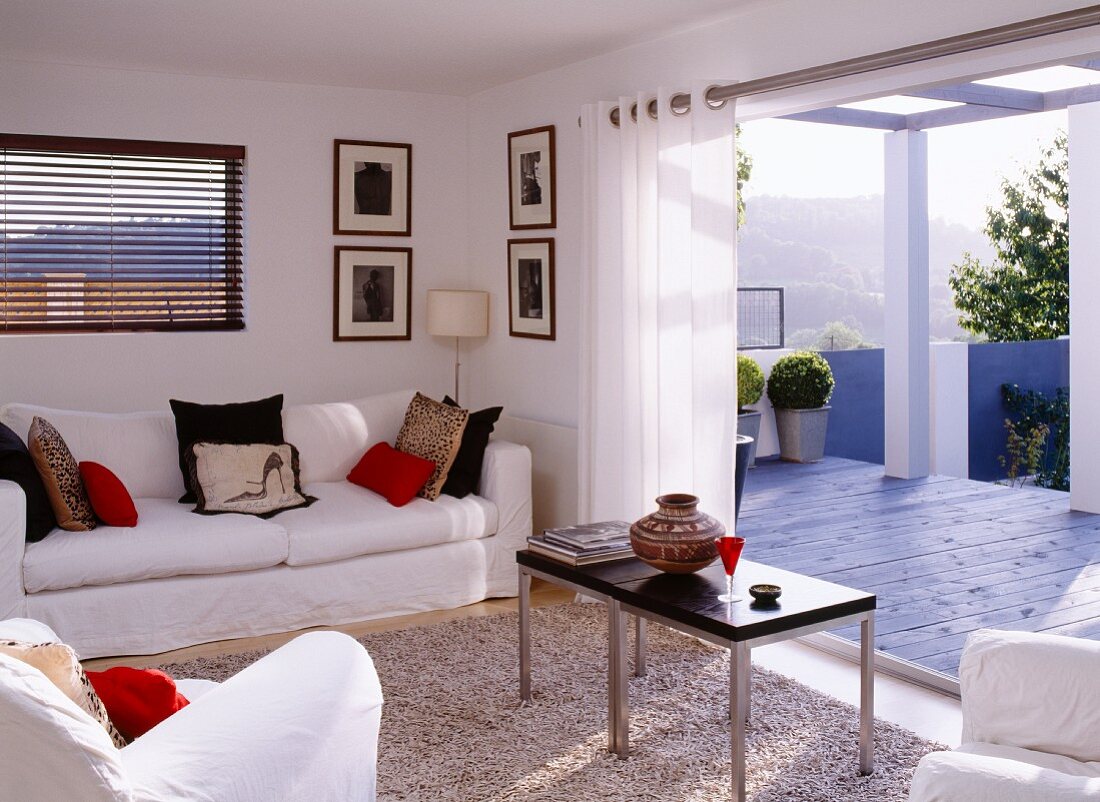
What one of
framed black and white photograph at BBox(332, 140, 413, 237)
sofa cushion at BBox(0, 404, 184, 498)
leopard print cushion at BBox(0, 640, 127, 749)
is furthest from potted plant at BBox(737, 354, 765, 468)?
leopard print cushion at BBox(0, 640, 127, 749)

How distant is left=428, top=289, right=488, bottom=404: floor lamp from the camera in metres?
6.04

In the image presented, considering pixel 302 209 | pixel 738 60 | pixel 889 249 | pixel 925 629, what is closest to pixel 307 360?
pixel 302 209

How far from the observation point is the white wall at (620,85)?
366 cm

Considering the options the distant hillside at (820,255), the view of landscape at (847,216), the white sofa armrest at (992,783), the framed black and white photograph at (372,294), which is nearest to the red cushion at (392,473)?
the framed black and white photograph at (372,294)

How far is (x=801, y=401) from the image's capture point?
863 cm

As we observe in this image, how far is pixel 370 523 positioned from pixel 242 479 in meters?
0.61

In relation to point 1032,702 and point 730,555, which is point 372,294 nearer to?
point 730,555

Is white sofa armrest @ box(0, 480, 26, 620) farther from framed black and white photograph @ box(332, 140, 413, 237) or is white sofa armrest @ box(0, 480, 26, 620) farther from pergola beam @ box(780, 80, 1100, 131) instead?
pergola beam @ box(780, 80, 1100, 131)

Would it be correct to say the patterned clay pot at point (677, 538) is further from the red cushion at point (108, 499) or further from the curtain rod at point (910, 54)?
the red cushion at point (108, 499)

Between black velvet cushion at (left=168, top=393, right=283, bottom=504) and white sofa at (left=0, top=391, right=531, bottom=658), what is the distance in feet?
0.37

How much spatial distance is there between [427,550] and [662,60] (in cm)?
240

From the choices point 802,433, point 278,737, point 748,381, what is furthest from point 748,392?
point 278,737

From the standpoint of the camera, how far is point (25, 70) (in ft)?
17.4

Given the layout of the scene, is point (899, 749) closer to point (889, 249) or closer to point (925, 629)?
point (925, 629)
